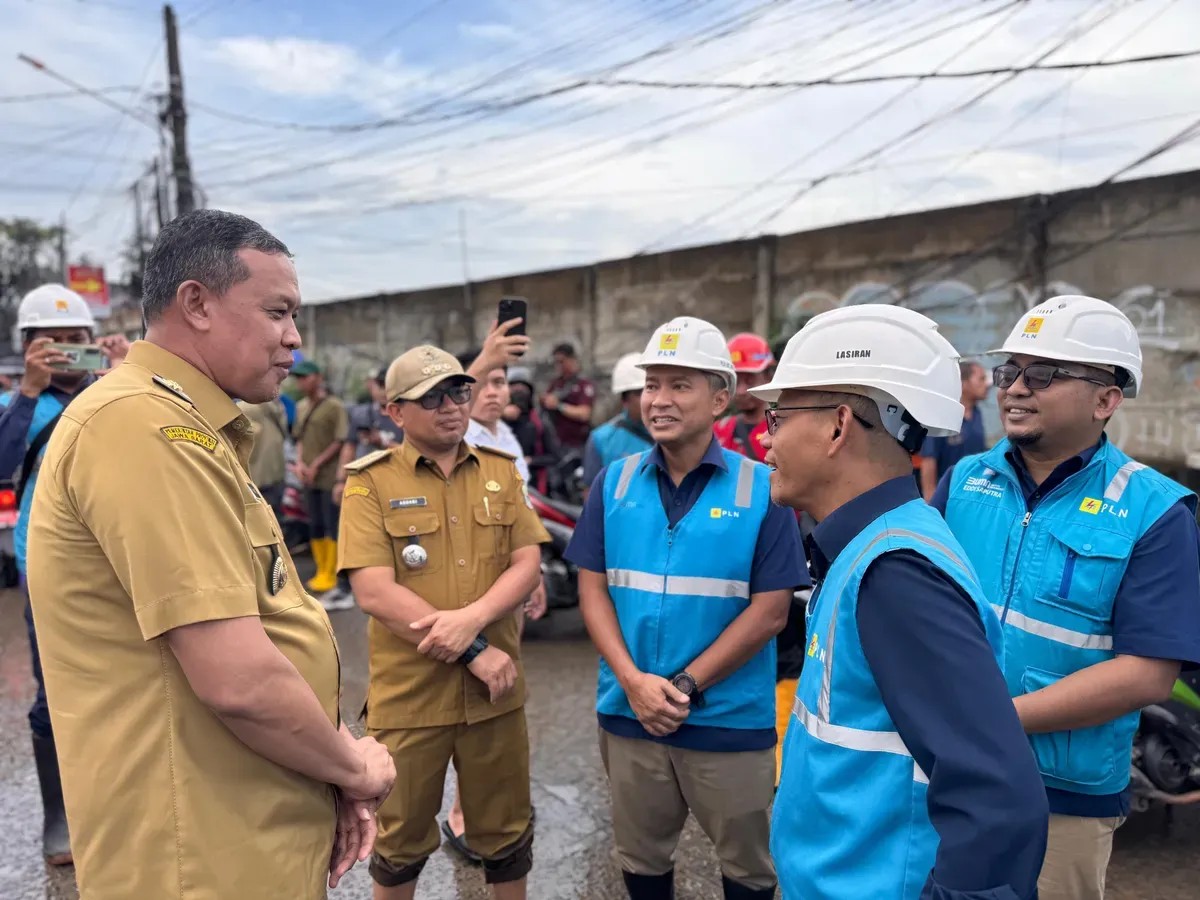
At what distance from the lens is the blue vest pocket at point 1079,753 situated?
6.99ft

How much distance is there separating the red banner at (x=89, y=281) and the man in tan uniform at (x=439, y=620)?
1870 centimetres

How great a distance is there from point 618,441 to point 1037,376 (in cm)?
337

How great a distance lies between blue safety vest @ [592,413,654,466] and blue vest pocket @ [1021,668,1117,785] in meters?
3.38

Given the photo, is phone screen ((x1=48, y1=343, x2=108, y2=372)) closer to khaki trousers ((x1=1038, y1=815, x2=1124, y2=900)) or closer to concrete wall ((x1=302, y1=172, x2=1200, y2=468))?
khaki trousers ((x1=1038, y1=815, x2=1124, y2=900))

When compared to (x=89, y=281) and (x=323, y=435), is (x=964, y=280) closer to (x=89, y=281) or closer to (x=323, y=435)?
(x=323, y=435)

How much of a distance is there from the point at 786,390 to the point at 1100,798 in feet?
4.83

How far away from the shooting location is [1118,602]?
2.10 meters

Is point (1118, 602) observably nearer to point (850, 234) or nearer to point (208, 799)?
point (208, 799)

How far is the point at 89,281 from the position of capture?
737 inches

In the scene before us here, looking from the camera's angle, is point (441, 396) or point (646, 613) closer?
point (646, 613)

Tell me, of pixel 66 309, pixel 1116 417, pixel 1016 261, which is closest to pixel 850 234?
pixel 1016 261

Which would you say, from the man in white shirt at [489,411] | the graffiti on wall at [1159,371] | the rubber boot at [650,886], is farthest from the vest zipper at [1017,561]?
the graffiti on wall at [1159,371]

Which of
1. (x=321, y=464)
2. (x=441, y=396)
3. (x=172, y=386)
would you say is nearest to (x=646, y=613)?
(x=441, y=396)

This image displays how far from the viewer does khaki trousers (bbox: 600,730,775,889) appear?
2.59 metres
